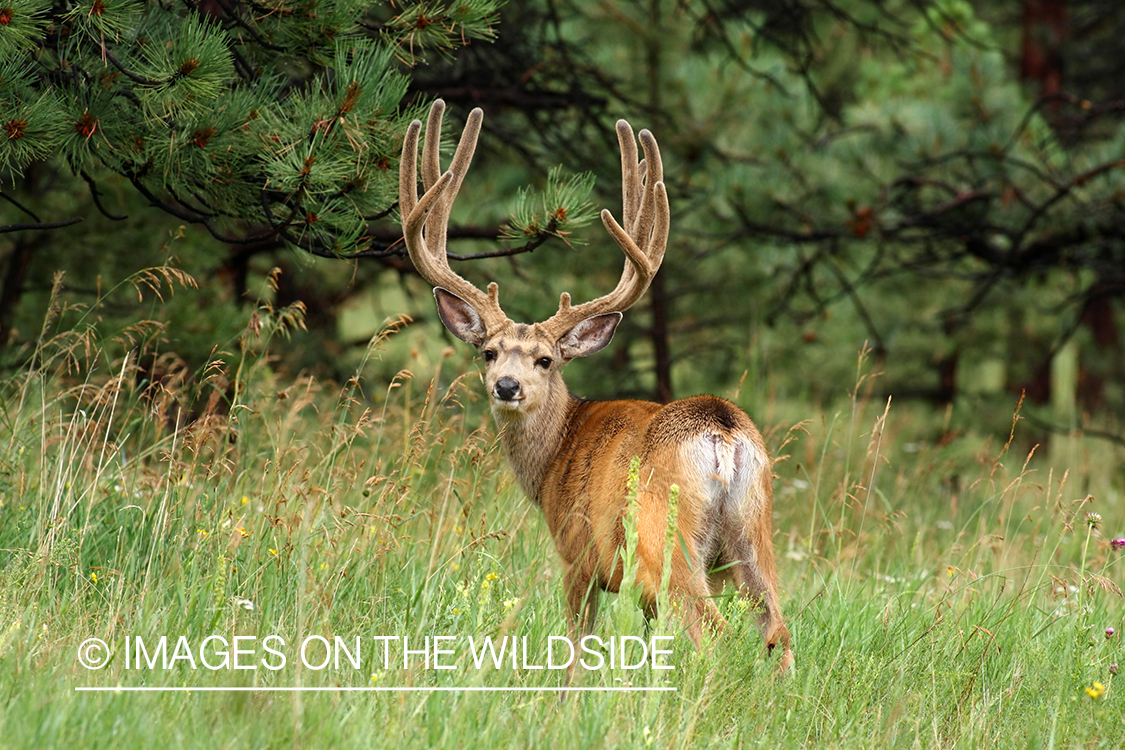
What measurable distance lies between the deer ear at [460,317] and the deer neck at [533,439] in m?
0.40

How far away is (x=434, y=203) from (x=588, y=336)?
92cm

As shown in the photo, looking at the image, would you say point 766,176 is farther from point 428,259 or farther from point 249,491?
point 249,491

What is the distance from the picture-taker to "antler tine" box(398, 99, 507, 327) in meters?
4.71

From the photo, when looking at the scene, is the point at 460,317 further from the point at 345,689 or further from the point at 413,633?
the point at 345,689

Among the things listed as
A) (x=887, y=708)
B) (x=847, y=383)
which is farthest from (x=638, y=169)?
(x=847, y=383)

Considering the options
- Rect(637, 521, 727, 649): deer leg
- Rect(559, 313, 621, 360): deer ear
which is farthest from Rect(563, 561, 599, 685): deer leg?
Rect(559, 313, 621, 360): deer ear

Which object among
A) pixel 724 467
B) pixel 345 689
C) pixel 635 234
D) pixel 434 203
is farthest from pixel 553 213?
pixel 345 689

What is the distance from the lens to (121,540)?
429cm

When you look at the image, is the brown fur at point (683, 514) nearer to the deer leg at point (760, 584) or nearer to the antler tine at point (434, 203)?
the deer leg at point (760, 584)

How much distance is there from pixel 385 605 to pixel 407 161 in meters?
1.75

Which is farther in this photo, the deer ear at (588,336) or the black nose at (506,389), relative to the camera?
the deer ear at (588,336)

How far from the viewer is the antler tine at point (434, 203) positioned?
15.5ft

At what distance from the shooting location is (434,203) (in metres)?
4.79

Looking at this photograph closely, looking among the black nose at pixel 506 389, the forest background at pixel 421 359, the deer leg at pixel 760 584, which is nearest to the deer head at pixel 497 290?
the black nose at pixel 506 389
